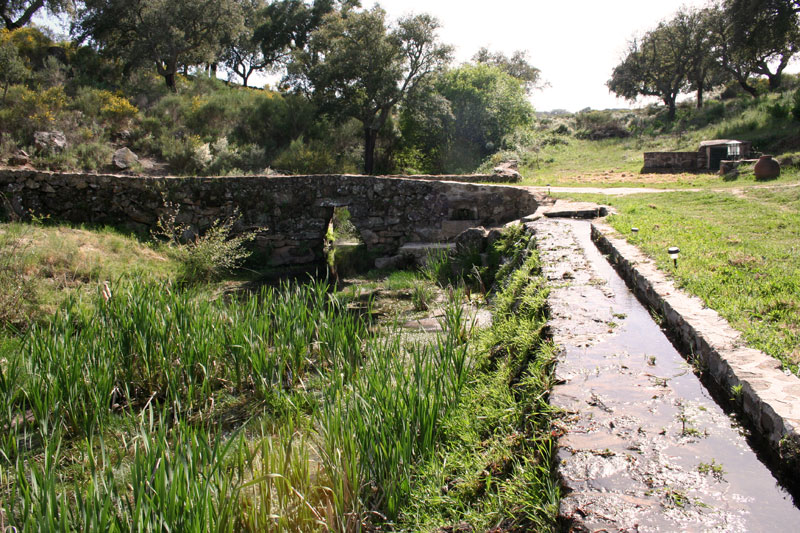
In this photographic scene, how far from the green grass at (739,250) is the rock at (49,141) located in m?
16.1

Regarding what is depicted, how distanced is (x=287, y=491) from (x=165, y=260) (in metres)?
8.07

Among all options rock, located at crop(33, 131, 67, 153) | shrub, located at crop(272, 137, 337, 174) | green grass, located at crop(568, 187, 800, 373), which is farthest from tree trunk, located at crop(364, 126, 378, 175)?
green grass, located at crop(568, 187, 800, 373)

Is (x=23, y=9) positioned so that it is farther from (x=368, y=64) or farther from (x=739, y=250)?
(x=739, y=250)

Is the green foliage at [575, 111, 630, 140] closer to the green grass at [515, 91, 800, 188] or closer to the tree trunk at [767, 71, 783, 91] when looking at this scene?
the green grass at [515, 91, 800, 188]

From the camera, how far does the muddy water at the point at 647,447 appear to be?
85.2 inches

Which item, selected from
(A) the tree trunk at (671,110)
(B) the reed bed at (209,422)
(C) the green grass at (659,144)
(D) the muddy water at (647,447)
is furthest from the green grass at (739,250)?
(A) the tree trunk at (671,110)

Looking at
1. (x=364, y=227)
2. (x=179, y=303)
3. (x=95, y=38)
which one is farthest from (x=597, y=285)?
(x=95, y=38)

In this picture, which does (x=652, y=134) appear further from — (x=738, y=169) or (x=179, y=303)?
(x=179, y=303)

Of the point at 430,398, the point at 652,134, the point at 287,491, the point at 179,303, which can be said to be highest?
the point at 652,134

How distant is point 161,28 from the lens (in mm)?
22109

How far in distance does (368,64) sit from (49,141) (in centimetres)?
1130

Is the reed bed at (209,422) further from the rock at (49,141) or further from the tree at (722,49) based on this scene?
the tree at (722,49)

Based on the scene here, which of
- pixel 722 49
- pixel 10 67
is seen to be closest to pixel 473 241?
pixel 10 67

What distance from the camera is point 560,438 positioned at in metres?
2.72
